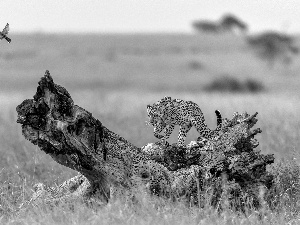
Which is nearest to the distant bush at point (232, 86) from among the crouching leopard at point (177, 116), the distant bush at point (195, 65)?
the distant bush at point (195, 65)

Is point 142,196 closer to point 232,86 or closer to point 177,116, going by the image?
point 177,116

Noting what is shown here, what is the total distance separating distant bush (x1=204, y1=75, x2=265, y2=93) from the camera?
32281 mm

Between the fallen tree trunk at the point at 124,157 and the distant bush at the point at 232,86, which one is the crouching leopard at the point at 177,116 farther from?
the distant bush at the point at 232,86

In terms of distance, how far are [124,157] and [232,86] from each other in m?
26.9

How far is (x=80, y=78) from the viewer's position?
118ft

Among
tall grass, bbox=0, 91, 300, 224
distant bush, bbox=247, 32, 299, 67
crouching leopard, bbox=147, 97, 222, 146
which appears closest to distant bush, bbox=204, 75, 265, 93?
distant bush, bbox=247, 32, 299, 67

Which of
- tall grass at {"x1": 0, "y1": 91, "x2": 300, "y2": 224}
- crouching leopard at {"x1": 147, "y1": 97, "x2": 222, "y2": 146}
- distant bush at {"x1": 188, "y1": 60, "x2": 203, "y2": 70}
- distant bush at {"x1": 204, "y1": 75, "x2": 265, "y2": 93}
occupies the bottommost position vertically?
tall grass at {"x1": 0, "y1": 91, "x2": 300, "y2": 224}

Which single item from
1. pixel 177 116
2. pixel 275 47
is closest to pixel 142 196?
pixel 177 116

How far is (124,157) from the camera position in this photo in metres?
6.07

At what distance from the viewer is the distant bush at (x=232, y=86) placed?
32281 mm

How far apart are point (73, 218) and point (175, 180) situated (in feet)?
4.16

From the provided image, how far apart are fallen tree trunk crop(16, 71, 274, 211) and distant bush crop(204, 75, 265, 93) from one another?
25.4 metres

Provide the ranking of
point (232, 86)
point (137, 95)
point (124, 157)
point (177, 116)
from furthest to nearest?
point (232, 86) < point (137, 95) < point (177, 116) < point (124, 157)

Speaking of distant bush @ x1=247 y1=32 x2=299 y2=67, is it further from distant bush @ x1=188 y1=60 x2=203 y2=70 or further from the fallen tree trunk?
the fallen tree trunk
